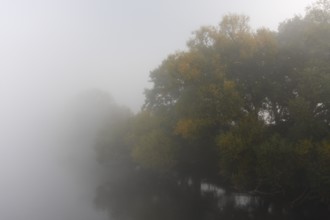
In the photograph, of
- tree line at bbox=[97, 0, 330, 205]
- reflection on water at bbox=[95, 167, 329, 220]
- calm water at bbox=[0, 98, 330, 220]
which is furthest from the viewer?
calm water at bbox=[0, 98, 330, 220]

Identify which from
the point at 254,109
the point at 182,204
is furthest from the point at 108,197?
the point at 254,109

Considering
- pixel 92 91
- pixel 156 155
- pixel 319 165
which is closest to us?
pixel 319 165

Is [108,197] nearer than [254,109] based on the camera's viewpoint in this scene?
No

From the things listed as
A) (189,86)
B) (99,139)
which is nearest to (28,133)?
(99,139)

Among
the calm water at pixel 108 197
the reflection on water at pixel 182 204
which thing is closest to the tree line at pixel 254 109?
the reflection on water at pixel 182 204

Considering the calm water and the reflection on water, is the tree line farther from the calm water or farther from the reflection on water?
the calm water

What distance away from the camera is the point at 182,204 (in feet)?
127

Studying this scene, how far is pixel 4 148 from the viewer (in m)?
102

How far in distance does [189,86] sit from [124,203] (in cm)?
1375

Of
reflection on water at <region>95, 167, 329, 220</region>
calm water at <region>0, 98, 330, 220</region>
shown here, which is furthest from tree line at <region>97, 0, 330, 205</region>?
calm water at <region>0, 98, 330, 220</region>

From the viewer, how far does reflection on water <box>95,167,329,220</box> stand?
3375 centimetres

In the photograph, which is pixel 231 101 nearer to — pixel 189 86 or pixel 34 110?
pixel 189 86

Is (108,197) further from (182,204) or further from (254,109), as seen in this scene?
(254,109)

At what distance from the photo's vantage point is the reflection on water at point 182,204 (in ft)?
111
